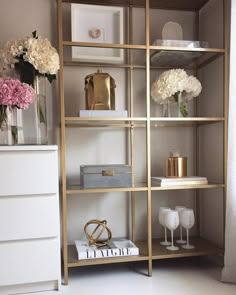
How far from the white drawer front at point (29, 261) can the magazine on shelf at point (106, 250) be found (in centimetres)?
20

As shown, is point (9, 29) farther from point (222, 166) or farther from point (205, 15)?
point (222, 166)

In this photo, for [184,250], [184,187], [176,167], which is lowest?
[184,250]

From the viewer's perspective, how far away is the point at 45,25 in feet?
6.73

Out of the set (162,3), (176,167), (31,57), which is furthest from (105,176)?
(162,3)

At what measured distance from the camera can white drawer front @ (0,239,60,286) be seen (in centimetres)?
160

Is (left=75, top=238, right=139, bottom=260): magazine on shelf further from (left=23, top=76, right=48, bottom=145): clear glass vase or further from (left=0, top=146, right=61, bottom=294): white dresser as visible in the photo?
(left=23, top=76, right=48, bottom=145): clear glass vase

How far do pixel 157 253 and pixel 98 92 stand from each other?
0.99 meters

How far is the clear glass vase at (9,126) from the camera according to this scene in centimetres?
A: 166

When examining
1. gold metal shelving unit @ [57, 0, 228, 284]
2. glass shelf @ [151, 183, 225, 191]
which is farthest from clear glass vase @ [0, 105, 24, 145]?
glass shelf @ [151, 183, 225, 191]

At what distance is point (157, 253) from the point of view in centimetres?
192

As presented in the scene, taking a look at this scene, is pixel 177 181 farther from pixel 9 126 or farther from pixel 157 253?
Answer: pixel 9 126

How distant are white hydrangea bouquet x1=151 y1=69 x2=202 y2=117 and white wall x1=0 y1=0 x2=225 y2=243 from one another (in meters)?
0.24

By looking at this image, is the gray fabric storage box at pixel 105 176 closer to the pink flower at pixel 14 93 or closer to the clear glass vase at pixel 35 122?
the clear glass vase at pixel 35 122

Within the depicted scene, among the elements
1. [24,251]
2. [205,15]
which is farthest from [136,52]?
[24,251]
